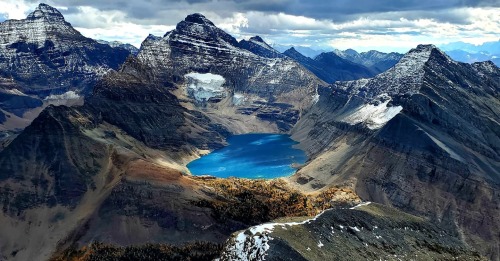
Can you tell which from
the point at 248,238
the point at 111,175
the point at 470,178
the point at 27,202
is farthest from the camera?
the point at 470,178

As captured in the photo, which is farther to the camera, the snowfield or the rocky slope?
the rocky slope

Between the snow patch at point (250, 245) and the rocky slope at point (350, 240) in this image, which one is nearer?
the snow patch at point (250, 245)

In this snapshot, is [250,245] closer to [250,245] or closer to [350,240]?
[250,245]

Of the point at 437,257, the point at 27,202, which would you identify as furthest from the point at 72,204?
the point at 437,257

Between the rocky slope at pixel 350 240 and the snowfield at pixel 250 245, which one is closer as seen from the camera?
the snowfield at pixel 250 245

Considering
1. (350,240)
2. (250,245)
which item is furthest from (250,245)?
(350,240)

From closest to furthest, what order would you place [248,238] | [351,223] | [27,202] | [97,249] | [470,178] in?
1. [248,238]
2. [351,223]
3. [97,249]
4. [27,202]
5. [470,178]

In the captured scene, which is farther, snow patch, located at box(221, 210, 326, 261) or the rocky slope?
the rocky slope

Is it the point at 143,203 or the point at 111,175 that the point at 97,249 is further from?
the point at 111,175
